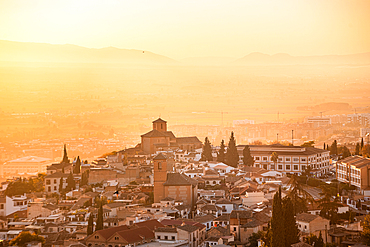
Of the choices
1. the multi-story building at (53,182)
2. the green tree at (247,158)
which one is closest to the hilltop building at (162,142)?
the green tree at (247,158)

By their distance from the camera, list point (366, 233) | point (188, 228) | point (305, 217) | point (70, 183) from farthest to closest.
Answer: point (70, 183)
point (305, 217)
point (188, 228)
point (366, 233)

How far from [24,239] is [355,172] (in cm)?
1846

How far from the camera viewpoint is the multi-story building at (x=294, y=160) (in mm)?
41031

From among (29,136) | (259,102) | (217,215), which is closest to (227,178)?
(217,215)

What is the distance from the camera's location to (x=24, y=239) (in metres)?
25.9

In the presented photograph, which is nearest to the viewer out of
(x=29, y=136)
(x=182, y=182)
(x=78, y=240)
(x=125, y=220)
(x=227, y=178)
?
(x=78, y=240)

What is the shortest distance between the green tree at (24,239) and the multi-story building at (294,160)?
66.7 ft

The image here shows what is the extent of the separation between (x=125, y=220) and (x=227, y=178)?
965 centimetres

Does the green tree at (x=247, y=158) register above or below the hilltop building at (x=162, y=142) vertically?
below

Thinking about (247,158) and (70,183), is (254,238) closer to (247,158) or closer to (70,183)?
(70,183)

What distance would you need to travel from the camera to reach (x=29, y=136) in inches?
3588

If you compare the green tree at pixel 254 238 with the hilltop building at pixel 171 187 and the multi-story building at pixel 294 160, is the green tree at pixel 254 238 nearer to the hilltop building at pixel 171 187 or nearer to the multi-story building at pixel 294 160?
the hilltop building at pixel 171 187

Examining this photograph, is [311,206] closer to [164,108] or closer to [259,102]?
[164,108]

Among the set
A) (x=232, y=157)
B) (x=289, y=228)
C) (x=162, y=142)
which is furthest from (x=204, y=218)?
(x=162, y=142)
